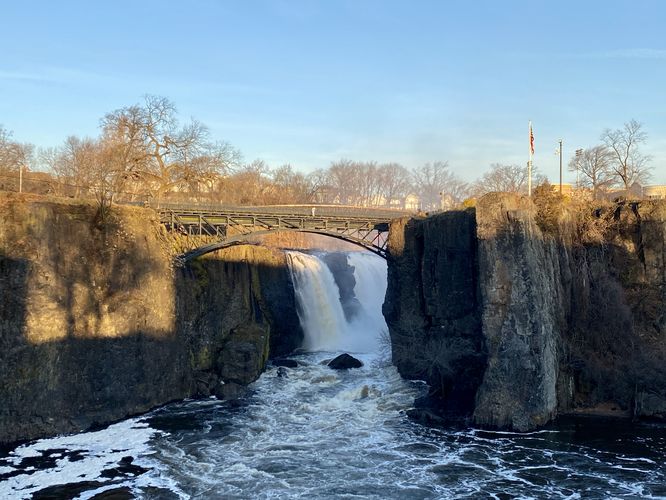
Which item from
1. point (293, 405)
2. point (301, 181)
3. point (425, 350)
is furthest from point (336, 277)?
point (301, 181)

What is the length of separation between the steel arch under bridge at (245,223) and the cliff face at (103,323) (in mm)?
1530

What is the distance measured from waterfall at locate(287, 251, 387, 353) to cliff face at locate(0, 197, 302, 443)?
342 inches

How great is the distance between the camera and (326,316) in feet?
140

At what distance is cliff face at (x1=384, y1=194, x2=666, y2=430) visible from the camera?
77.1 ft

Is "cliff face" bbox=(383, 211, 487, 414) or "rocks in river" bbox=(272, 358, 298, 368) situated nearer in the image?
"cliff face" bbox=(383, 211, 487, 414)

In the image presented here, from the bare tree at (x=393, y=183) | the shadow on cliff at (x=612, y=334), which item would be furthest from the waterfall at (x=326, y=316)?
the bare tree at (x=393, y=183)

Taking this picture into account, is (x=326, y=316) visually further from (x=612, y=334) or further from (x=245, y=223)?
(x=612, y=334)

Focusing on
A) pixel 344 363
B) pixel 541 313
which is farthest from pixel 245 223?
pixel 541 313

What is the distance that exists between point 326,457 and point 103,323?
36.7ft

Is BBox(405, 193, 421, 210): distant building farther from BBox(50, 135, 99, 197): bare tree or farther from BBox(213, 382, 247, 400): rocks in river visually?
BBox(213, 382, 247, 400): rocks in river

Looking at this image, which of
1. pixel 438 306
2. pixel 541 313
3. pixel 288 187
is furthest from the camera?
pixel 288 187

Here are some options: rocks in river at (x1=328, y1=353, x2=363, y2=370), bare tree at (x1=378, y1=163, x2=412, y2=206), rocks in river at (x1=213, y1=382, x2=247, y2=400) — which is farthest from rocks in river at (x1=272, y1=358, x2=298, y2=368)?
bare tree at (x1=378, y1=163, x2=412, y2=206)

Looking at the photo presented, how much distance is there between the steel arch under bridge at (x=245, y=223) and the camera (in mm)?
30328

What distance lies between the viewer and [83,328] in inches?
934
